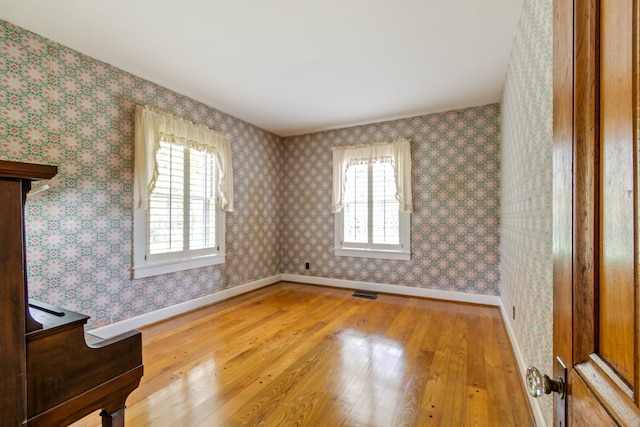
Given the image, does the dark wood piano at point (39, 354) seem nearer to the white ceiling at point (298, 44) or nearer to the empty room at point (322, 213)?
the empty room at point (322, 213)

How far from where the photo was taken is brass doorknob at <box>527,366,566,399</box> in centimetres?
61

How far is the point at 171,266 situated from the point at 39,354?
270 centimetres

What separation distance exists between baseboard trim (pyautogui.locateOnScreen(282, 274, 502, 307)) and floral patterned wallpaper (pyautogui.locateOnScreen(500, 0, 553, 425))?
61.6 inches

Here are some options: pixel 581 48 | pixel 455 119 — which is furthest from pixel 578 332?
pixel 455 119

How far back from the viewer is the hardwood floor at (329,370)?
5.66ft

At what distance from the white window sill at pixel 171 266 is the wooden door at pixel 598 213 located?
3456mm

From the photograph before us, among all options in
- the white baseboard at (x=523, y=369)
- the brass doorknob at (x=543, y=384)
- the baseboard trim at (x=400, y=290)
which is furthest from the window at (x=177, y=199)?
the white baseboard at (x=523, y=369)

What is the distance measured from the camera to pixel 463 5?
81.7 inches

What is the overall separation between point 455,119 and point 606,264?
4145 mm

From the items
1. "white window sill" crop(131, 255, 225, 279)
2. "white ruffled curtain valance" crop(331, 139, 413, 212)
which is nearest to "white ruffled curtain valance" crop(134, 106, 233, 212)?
"white window sill" crop(131, 255, 225, 279)

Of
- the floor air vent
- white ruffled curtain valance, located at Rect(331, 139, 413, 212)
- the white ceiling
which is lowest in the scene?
the floor air vent

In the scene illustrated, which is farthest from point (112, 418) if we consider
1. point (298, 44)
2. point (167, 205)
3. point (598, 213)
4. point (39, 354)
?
point (298, 44)

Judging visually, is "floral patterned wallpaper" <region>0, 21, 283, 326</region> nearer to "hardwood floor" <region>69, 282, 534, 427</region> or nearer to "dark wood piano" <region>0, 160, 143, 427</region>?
"hardwood floor" <region>69, 282, 534, 427</region>

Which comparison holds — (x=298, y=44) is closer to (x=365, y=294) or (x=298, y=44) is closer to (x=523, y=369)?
(x=523, y=369)
